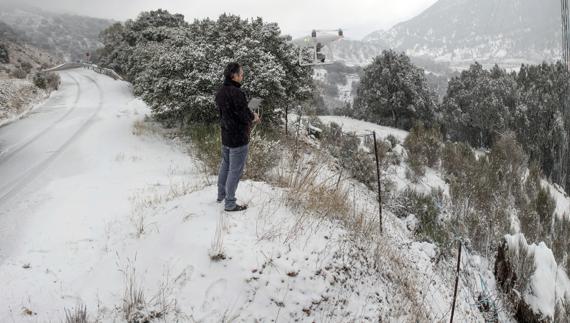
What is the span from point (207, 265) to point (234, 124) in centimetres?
159

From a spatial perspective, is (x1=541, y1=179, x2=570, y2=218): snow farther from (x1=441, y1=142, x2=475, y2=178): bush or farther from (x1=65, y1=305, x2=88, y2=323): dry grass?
(x1=65, y1=305, x2=88, y2=323): dry grass

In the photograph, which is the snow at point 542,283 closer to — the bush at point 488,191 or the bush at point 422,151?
the bush at point 488,191

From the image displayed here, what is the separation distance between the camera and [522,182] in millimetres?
15492

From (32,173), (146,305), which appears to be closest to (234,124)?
(146,305)

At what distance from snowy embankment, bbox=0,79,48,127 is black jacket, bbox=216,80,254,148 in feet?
44.7

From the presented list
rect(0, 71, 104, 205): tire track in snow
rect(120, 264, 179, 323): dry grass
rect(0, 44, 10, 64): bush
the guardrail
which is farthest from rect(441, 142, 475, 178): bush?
rect(0, 44, 10, 64): bush

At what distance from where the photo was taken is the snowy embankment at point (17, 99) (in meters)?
15.4

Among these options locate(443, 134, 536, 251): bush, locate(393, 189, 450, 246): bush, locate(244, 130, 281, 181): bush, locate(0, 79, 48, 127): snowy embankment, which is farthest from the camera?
locate(0, 79, 48, 127): snowy embankment

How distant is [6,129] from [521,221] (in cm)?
1646

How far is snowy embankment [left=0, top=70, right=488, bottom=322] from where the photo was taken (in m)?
3.16

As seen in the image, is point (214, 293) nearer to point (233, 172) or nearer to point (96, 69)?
point (233, 172)

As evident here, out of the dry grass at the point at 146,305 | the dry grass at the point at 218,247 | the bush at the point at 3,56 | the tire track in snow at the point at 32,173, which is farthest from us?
the bush at the point at 3,56

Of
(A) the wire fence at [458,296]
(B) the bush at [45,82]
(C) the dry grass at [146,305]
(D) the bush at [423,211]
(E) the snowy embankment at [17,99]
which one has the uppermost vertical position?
(B) the bush at [45,82]

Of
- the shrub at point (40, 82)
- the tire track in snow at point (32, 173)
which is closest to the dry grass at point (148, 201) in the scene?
the tire track in snow at point (32, 173)
